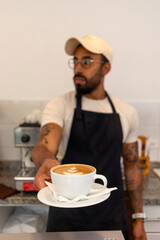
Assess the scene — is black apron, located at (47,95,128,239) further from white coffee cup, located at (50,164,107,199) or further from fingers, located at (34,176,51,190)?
white coffee cup, located at (50,164,107,199)

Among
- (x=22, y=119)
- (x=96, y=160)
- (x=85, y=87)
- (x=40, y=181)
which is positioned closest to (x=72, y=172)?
(x=40, y=181)

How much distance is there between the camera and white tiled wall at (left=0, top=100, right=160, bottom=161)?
183cm

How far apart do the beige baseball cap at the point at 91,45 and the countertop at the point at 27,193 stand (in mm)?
780

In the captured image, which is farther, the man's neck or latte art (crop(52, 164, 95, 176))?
the man's neck

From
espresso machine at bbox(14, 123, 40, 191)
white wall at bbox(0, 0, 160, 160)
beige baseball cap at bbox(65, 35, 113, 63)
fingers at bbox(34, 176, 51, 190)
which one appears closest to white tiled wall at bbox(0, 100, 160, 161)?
white wall at bbox(0, 0, 160, 160)

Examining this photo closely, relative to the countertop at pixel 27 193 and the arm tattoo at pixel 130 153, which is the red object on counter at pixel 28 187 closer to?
the countertop at pixel 27 193

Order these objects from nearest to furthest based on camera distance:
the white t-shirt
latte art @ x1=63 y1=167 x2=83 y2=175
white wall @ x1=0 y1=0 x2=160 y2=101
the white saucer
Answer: the white saucer → latte art @ x1=63 y1=167 x2=83 y2=175 → the white t-shirt → white wall @ x1=0 y1=0 x2=160 y2=101

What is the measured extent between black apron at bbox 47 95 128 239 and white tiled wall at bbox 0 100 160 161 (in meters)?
0.57

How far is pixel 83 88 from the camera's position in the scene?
134cm

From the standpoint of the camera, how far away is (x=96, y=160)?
128 cm

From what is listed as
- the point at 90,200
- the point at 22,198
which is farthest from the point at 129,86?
the point at 90,200

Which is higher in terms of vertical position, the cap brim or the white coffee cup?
the cap brim

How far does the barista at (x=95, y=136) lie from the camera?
4.02 feet

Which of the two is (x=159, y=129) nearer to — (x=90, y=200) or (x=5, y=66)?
(x=5, y=66)
